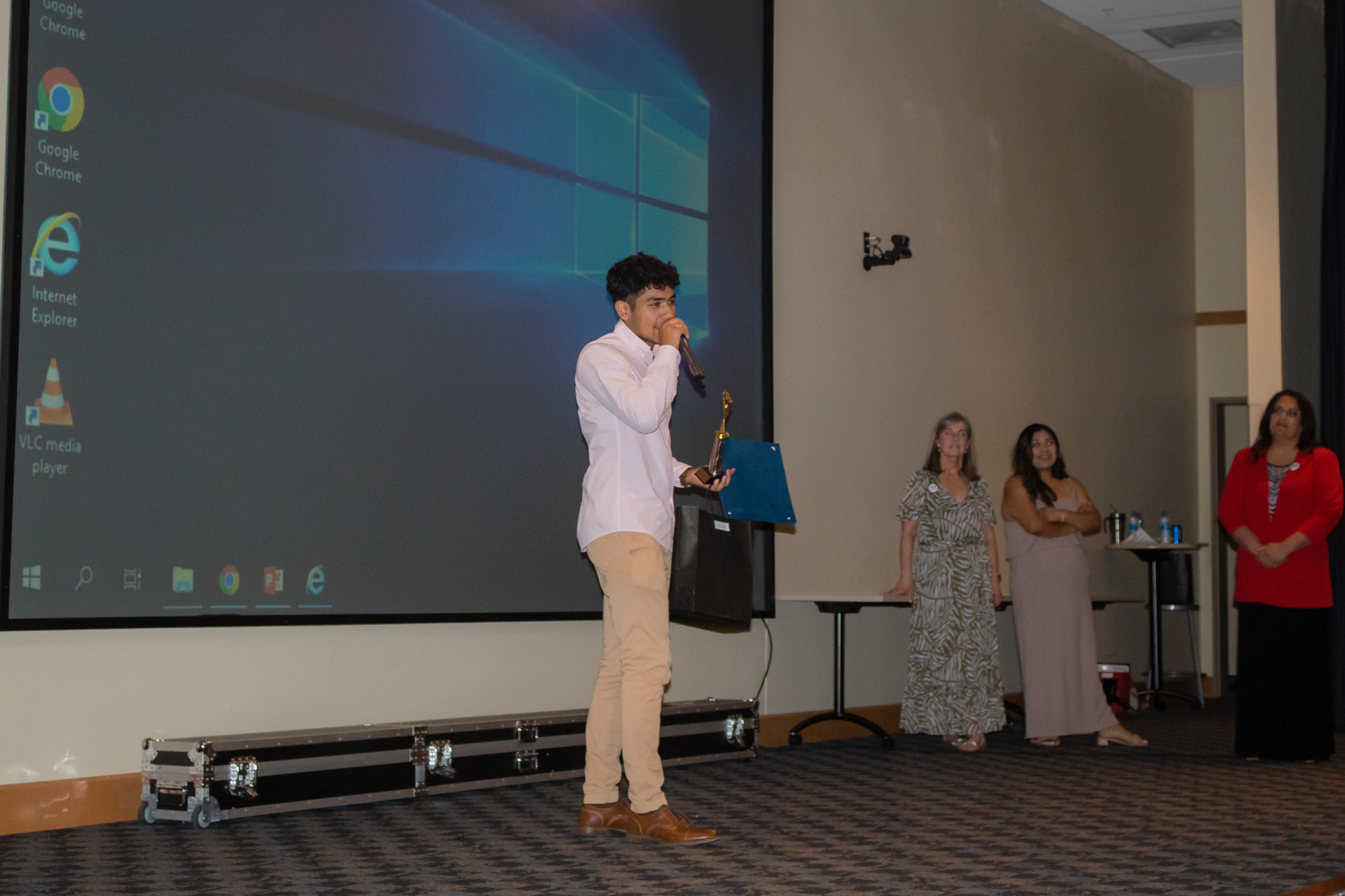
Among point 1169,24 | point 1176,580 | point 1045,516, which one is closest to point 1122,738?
point 1045,516

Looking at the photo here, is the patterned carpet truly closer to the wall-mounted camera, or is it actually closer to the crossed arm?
the crossed arm

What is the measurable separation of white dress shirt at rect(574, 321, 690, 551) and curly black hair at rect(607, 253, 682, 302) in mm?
150

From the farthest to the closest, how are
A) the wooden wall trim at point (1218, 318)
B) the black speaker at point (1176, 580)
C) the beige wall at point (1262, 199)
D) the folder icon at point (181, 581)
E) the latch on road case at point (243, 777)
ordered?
the wooden wall trim at point (1218, 318) < the black speaker at point (1176, 580) < the beige wall at point (1262, 199) < the folder icon at point (181, 581) < the latch on road case at point (243, 777)

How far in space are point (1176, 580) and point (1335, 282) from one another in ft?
9.31

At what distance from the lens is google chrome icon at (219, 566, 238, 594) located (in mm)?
3932

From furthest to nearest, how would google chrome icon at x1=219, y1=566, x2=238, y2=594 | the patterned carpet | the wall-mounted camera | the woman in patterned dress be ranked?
the wall-mounted camera < the woman in patterned dress < google chrome icon at x1=219, y1=566, x2=238, y2=594 < the patterned carpet

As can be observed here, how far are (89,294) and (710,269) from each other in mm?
2617

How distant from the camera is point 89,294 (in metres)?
3.70

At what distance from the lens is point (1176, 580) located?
8.71 m

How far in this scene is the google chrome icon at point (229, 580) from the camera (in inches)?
155

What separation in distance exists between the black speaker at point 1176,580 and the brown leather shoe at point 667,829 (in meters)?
6.01

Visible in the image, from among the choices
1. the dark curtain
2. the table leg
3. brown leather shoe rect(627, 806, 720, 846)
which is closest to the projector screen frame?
brown leather shoe rect(627, 806, 720, 846)

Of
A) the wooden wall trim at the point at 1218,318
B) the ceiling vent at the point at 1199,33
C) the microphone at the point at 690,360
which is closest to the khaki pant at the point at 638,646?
the microphone at the point at 690,360

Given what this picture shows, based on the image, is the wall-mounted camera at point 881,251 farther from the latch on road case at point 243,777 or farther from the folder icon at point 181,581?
the latch on road case at point 243,777
